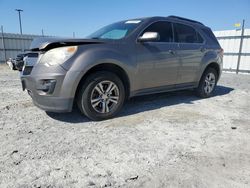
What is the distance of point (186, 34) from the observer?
4.77m

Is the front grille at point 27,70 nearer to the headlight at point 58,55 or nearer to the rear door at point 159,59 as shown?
the headlight at point 58,55

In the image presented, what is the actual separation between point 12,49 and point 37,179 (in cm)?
1636

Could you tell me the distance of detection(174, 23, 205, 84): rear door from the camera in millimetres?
4551

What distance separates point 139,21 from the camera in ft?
Result: 13.2

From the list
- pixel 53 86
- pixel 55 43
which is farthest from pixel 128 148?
pixel 55 43

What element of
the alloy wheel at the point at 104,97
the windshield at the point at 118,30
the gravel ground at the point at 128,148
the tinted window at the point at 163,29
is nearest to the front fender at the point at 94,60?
the alloy wheel at the point at 104,97

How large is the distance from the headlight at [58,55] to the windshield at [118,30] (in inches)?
39.3

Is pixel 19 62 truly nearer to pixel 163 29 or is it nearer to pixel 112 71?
pixel 112 71

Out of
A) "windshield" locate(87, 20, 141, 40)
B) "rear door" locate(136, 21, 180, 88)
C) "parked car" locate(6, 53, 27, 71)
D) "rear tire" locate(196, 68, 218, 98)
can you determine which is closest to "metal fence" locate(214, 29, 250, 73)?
"rear tire" locate(196, 68, 218, 98)

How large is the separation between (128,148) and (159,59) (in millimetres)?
2034

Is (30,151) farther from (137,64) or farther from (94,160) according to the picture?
(137,64)

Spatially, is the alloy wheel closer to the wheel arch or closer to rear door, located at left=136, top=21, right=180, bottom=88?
the wheel arch

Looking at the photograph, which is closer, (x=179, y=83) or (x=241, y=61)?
(x=179, y=83)

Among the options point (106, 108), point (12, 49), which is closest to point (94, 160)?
point (106, 108)
